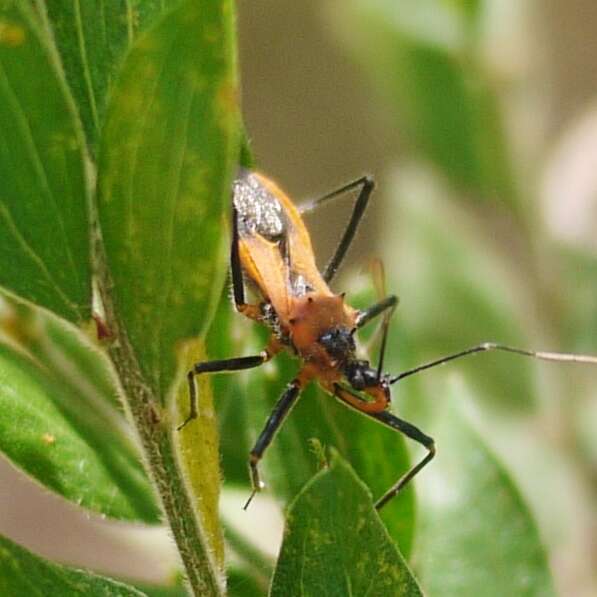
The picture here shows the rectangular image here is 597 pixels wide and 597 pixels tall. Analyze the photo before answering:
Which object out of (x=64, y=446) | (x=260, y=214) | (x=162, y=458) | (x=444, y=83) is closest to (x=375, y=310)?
(x=260, y=214)

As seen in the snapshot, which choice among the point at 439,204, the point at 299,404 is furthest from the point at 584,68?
the point at 299,404

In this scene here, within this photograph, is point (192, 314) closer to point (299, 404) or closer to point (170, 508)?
point (170, 508)

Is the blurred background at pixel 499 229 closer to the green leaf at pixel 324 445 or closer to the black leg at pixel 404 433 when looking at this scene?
the black leg at pixel 404 433

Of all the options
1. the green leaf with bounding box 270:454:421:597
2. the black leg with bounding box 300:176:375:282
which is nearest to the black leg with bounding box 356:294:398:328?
the black leg with bounding box 300:176:375:282

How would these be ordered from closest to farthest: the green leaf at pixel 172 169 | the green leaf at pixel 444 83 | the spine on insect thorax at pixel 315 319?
the green leaf at pixel 172 169, the spine on insect thorax at pixel 315 319, the green leaf at pixel 444 83

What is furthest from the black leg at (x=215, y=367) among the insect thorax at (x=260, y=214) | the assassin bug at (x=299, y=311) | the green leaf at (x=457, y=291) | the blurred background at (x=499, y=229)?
the green leaf at (x=457, y=291)
